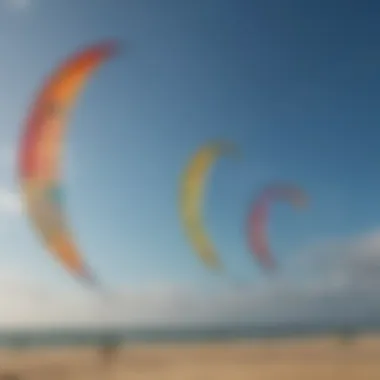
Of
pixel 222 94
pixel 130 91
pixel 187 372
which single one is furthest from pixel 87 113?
pixel 187 372

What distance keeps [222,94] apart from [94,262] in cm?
83

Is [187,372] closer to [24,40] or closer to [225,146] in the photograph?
[225,146]

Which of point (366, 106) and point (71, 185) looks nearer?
point (71, 185)

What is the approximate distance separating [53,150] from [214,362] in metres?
1.05

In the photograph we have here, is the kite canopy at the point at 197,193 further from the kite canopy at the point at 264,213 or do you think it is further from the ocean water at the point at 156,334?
the ocean water at the point at 156,334

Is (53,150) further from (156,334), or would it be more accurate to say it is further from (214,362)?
(214,362)

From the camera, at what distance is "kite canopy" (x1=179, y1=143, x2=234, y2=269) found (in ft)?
9.27

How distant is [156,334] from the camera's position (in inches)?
115

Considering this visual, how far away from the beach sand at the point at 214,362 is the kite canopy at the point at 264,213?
0.43 meters

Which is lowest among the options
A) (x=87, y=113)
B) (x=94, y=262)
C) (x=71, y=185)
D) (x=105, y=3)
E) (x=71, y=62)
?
(x=94, y=262)

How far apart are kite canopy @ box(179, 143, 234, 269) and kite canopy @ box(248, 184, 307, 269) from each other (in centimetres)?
19

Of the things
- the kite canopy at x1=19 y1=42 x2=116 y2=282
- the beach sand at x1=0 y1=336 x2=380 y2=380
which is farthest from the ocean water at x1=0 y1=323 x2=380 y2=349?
the kite canopy at x1=19 y1=42 x2=116 y2=282

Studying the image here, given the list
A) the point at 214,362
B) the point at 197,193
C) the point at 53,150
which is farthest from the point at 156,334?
the point at 53,150

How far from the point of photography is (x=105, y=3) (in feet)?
8.91
